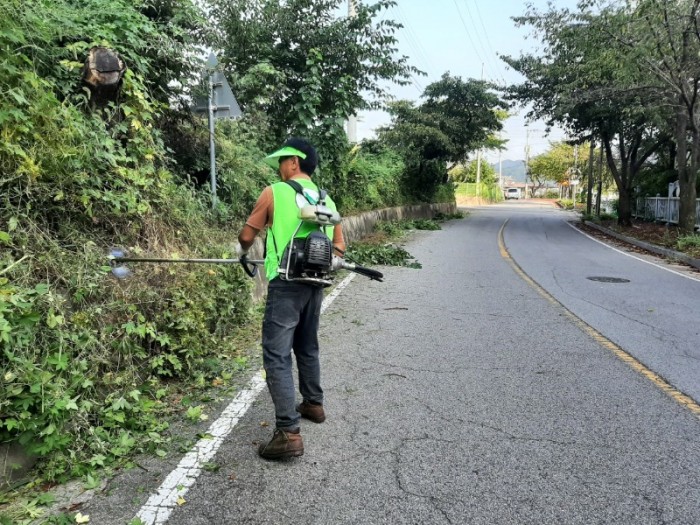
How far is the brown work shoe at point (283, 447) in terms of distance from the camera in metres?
3.29

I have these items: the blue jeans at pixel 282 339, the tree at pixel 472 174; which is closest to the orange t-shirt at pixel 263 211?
the blue jeans at pixel 282 339

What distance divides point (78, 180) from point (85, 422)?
2.16 meters

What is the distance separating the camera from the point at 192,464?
324 centimetres

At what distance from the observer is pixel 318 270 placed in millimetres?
3393

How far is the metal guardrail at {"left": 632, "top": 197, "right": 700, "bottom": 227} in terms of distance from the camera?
22.0 m

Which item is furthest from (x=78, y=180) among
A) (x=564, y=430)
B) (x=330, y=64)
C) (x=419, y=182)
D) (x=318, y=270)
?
(x=419, y=182)

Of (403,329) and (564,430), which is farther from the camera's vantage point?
(403,329)

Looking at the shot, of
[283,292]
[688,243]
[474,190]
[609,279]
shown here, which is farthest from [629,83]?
[474,190]

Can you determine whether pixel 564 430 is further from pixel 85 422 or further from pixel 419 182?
pixel 419 182

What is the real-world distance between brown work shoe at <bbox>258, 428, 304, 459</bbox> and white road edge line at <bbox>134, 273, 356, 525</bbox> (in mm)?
363

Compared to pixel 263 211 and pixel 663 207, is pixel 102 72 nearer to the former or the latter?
pixel 263 211

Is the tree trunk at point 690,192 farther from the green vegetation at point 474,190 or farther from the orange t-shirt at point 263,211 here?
the green vegetation at point 474,190

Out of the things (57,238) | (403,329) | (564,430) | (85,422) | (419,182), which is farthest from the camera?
(419,182)

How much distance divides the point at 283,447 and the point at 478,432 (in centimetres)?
136
